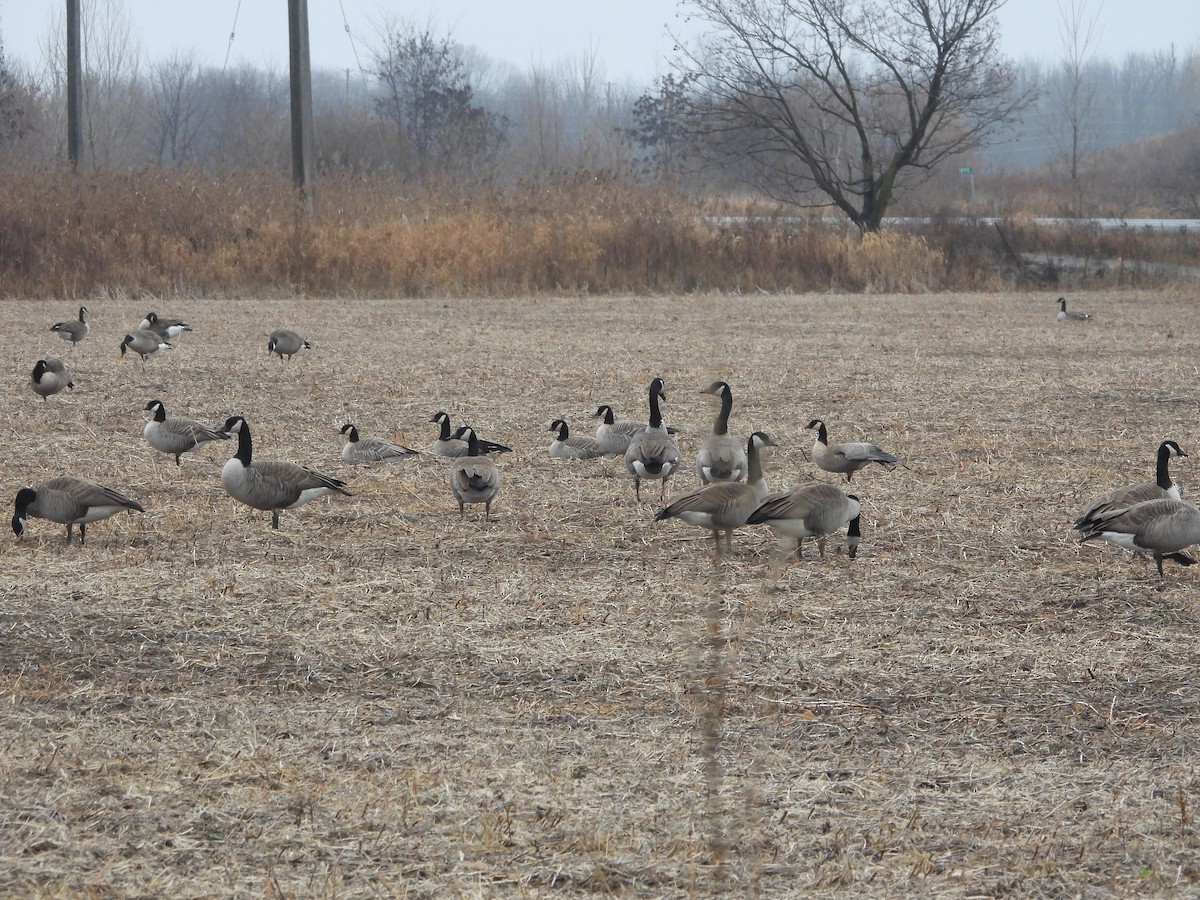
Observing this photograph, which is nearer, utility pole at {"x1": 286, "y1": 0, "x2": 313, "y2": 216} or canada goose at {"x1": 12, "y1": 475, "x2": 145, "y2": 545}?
canada goose at {"x1": 12, "y1": 475, "x2": 145, "y2": 545}

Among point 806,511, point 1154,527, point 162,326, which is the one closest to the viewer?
point 1154,527

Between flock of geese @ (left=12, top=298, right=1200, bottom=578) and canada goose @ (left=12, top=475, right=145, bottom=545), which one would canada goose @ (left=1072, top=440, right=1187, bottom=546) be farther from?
canada goose @ (left=12, top=475, right=145, bottom=545)

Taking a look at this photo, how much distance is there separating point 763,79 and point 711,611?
31.0 metres

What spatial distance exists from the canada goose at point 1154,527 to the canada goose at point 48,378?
8999 mm

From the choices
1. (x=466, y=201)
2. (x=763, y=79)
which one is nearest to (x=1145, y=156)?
(x=763, y=79)

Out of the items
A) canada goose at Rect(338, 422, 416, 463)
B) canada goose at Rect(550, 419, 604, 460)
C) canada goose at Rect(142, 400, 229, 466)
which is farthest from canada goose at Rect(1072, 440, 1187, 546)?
canada goose at Rect(142, 400, 229, 466)

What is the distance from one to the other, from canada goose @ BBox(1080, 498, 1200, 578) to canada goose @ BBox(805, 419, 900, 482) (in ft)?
6.80

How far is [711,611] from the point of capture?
1.42m

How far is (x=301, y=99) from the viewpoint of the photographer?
25.5 meters

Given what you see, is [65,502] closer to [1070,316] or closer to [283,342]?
[283,342]

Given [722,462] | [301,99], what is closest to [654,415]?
[722,462]

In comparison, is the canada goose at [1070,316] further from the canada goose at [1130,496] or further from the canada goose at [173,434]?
the canada goose at [173,434]

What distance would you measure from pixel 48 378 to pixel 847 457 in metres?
7.20

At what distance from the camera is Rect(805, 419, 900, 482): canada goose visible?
8.36 meters
